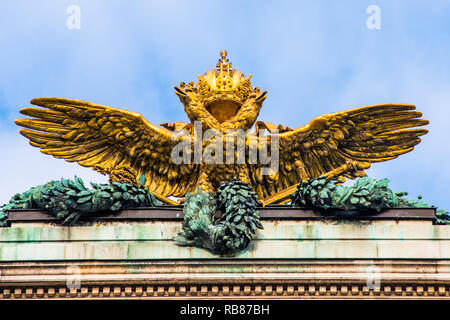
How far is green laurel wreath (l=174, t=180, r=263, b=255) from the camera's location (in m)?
32.7

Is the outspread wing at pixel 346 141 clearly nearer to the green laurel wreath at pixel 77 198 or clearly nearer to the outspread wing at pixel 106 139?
the outspread wing at pixel 106 139

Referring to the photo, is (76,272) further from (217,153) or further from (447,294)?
(447,294)

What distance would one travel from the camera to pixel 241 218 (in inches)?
1299

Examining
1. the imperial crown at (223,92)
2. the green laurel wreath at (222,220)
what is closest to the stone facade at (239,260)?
the green laurel wreath at (222,220)

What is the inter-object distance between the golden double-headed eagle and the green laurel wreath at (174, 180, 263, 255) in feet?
7.21

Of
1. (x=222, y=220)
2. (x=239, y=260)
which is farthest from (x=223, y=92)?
(x=239, y=260)

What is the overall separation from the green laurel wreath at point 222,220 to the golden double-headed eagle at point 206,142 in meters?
2.20

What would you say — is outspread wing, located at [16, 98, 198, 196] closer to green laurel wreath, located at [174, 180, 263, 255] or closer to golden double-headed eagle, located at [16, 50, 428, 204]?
golden double-headed eagle, located at [16, 50, 428, 204]

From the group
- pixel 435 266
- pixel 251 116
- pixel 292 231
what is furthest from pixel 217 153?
pixel 435 266

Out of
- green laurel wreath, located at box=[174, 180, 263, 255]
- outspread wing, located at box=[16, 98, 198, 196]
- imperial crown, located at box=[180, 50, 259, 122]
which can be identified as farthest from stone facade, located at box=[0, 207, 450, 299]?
imperial crown, located at box=[180, 50, 259, 122]

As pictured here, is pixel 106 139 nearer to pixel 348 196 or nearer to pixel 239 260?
pixel 239 260

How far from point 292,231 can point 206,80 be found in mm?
6123

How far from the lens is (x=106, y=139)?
3619 centimetres

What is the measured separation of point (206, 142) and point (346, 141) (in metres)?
3.61
